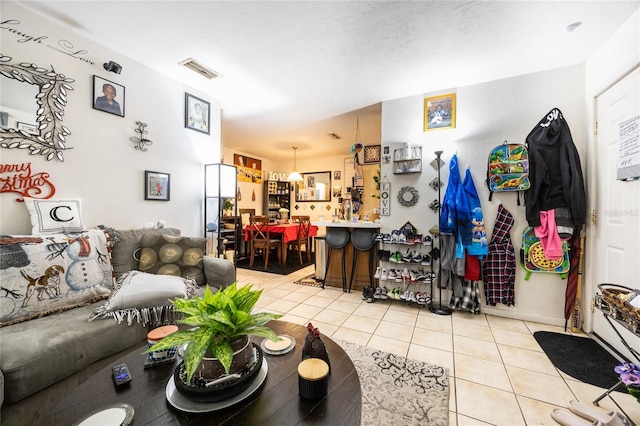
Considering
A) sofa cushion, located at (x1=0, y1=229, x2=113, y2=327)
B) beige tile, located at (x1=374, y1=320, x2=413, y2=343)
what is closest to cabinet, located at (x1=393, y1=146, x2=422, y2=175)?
beige tile, located at (x1=374, y1=320, x2=413, y2=343)

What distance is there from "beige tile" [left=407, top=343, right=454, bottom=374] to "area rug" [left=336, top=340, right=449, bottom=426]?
0.07 m

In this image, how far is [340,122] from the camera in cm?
413

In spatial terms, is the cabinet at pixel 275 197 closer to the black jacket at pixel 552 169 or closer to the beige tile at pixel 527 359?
the black jacket at pixel 552 169

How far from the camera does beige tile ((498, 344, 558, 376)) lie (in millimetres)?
1812

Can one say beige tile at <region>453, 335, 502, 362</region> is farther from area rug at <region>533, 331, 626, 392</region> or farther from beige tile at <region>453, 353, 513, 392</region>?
area rug at <region>533, 331, 626, 392</region>

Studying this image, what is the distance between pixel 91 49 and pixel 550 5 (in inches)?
143

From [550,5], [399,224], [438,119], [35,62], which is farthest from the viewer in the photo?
[399,224]

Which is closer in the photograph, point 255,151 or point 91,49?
point 91,49

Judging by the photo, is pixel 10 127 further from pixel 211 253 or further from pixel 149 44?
pixel 211 253

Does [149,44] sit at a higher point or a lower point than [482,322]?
higher

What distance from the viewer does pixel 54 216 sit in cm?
186

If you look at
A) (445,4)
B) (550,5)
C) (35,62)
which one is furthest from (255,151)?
(550,5)

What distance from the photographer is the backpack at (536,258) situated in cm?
243

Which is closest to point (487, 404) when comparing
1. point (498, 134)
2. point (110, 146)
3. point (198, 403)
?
point (198, 403)
